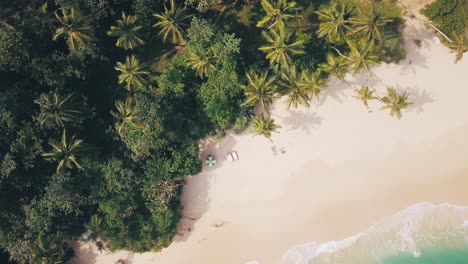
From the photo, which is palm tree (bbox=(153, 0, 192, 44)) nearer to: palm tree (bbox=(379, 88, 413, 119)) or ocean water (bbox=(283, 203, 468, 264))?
palm tree (bbox=(379, 88, 413, 119))

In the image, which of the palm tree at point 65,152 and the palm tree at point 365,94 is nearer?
the palm tree at point 65,152

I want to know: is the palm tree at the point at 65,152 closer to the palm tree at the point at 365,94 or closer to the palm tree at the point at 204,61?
the palm tree at the point at 204,61

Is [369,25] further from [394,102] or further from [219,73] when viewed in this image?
[219,73]

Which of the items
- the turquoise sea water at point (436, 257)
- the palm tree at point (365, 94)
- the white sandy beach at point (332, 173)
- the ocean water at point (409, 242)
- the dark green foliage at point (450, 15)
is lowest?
the turquoise sea water at point (436, 257)

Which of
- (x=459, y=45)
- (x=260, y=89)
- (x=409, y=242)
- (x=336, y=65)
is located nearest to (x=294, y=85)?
(x=260, y=89)

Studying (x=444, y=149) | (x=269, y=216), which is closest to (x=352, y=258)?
(x=269, y=216)

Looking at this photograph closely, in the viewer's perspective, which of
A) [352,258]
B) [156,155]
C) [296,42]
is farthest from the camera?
[352,258]

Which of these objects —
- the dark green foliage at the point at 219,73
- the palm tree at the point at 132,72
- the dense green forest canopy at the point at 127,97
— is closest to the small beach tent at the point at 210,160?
the dense green forest canopy at the point at 127,97

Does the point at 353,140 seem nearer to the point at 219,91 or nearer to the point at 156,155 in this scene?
the point at 219,91
